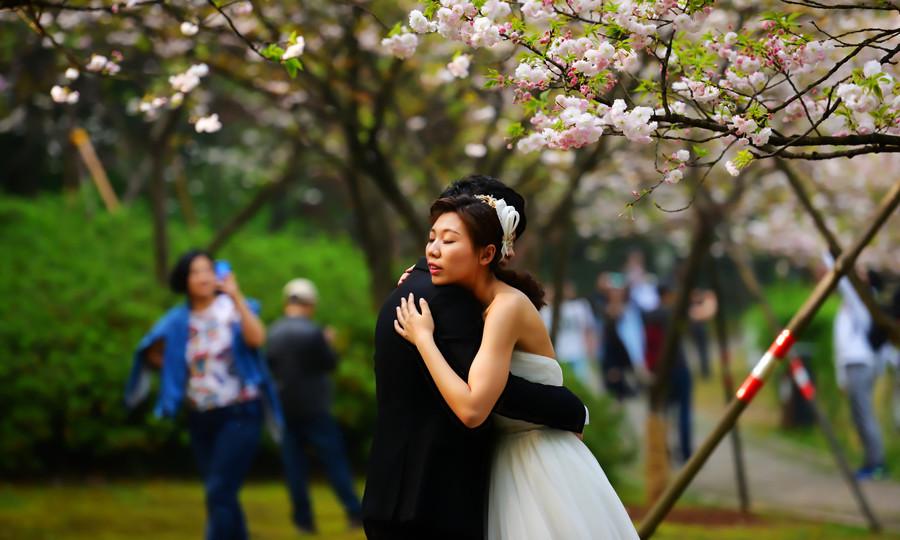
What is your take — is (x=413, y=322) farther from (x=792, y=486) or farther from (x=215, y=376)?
(x=792, y=486)

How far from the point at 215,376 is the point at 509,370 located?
11.3 ft

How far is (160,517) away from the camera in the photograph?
9844 millimetres

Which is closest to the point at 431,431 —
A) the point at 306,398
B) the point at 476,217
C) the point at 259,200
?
the point at 476,217

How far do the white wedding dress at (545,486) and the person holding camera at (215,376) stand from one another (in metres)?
3.19

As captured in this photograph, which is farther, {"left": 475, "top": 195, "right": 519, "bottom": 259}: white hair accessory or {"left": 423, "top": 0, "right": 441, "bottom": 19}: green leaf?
{"left": 423, "top": 0, "right": 441, "bottom": 19}: green leaf

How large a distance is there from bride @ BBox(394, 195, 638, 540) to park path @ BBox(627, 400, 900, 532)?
227 inches

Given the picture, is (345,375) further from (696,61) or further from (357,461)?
(696,61)

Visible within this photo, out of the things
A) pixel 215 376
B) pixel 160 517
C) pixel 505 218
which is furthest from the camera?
pixel 160 517

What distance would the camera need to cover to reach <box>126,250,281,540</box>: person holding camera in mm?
6863

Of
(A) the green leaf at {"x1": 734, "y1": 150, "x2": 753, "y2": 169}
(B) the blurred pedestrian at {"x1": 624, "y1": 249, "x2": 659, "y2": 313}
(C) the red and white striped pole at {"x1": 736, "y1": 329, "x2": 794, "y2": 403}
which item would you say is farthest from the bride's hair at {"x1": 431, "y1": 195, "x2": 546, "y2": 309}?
(B) the blurred pedestrian at {"x1": 624, "y1": 249, "x2": 659, "y2": 313}

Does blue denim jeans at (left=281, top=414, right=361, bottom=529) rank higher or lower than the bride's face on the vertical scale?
lower

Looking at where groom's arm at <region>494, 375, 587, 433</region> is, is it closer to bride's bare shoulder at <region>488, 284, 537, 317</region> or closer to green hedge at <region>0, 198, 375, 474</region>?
bride's bare shoulder at <region>488, 284, 537, 317</region>

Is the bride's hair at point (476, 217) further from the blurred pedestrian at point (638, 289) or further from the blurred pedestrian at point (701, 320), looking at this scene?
the blurred pedestrian at point (701, 320)

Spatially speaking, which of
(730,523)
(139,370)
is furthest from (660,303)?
(139,370)
